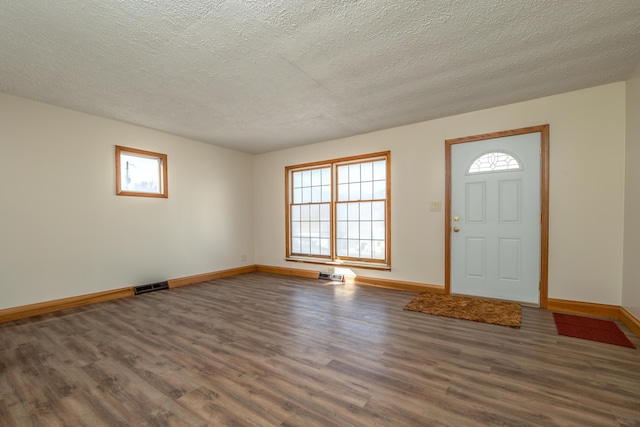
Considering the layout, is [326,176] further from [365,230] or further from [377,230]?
[377,230]

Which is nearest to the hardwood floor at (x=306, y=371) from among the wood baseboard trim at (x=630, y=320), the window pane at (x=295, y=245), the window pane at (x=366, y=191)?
the wood baseboard trim at (x=630, y=320)

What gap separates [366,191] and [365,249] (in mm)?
1022

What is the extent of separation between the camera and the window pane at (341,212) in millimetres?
5070

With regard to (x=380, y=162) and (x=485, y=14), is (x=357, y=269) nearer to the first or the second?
(x=380, y=162)

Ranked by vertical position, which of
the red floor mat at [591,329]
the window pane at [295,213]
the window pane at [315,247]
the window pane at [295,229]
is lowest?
the red floor mat at [591,329]

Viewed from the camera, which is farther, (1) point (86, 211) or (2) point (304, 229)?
(2) point (304, 229)

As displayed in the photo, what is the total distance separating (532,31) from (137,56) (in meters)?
3.28

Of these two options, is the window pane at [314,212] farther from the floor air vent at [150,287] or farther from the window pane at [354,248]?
the floor air vent at [150,287]

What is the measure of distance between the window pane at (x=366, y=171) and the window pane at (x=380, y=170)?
8 centimetres

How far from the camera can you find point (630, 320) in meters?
2.70

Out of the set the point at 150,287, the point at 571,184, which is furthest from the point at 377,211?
the point at 150,287

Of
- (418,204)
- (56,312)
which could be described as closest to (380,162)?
(418,204)

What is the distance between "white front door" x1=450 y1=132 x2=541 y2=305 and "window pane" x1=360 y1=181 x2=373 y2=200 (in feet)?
4.31

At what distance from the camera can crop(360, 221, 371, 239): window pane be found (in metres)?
4.80
